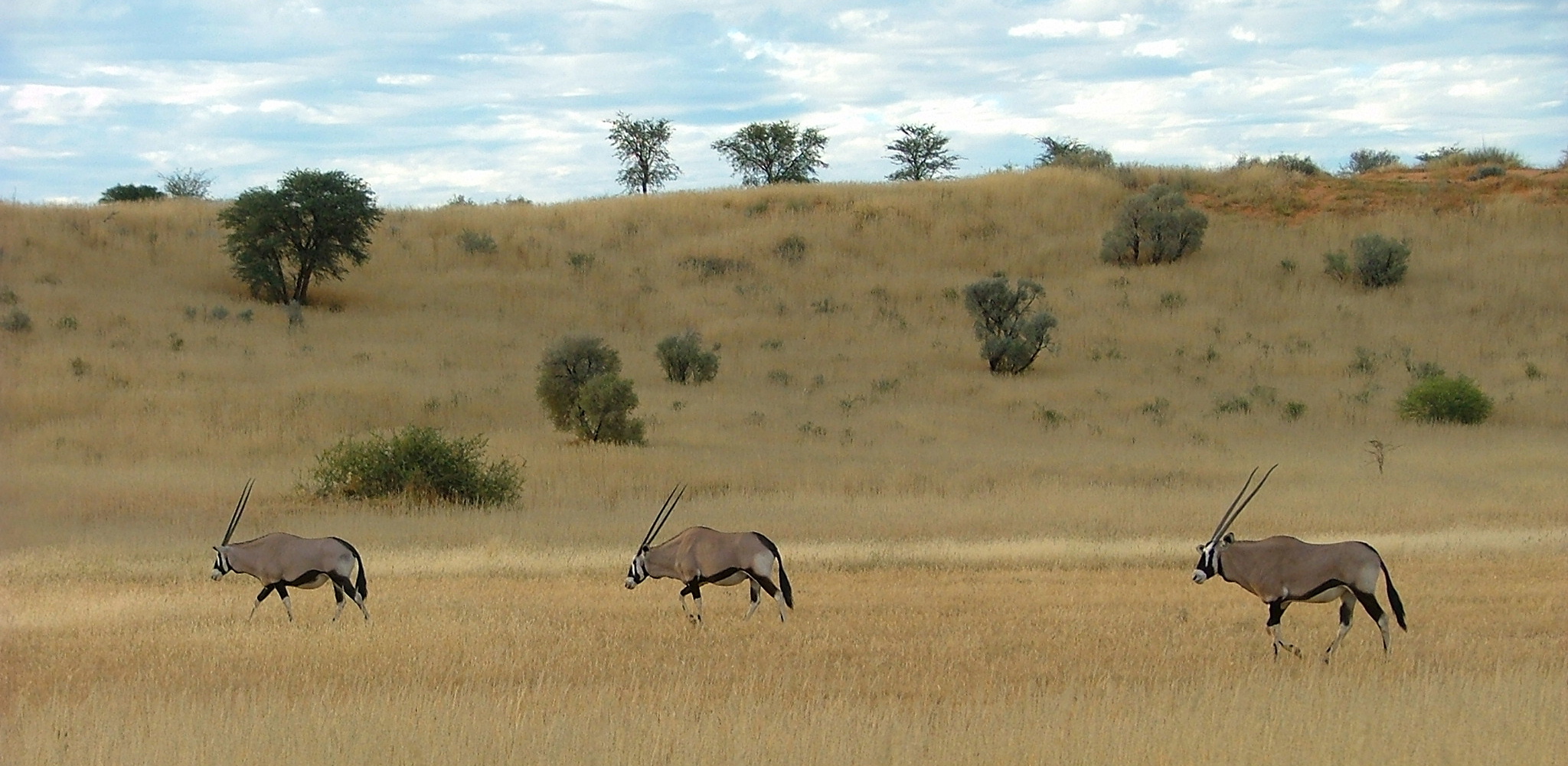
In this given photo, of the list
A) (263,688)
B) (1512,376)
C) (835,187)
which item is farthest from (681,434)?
(835,187)

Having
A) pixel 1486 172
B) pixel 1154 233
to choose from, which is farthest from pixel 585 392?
pixel 1486 172

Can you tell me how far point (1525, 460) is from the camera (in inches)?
1099

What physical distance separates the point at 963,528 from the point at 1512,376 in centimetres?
2761

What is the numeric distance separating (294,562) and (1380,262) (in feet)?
155

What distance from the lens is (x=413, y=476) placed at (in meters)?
22.9

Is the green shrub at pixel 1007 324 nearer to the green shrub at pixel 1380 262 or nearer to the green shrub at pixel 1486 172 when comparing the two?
the green shrub at pixel 1380 262

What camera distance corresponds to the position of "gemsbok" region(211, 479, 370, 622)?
1087cm

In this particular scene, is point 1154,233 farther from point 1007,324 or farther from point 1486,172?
point 1486,172

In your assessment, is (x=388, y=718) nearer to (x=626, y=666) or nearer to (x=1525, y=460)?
(x=626, y=666)

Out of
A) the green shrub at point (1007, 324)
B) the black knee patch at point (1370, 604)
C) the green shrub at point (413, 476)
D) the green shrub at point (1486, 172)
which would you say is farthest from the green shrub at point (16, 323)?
the green shrub at point (1486, 172)

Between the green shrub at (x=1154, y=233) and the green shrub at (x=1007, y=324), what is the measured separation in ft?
36.0

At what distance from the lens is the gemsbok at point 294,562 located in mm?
10867

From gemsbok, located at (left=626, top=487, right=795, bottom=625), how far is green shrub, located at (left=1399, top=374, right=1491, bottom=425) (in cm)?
2863

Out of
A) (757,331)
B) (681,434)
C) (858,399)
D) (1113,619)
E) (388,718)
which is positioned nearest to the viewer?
(388,718)
